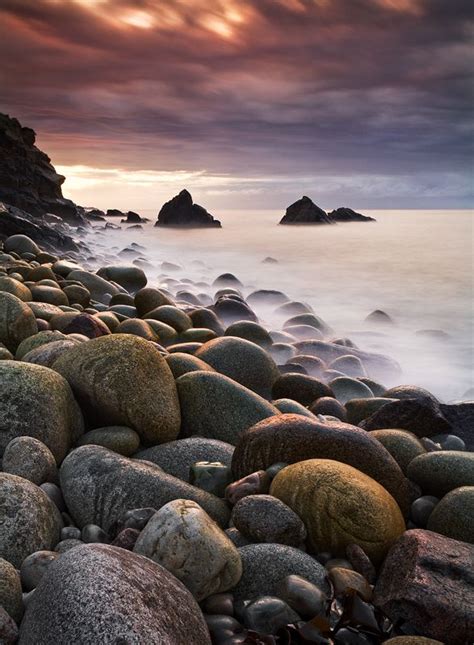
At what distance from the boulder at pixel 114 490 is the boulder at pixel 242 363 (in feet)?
9.95

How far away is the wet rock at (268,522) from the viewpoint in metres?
3.14

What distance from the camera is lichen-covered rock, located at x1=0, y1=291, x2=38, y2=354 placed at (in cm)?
604

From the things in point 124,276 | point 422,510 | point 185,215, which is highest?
point 185,215

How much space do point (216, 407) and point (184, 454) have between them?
74 centimetres

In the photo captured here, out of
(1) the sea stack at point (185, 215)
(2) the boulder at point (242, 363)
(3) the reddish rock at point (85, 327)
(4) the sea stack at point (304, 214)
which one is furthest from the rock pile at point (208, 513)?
(4) the sea stack at point (304, 214)

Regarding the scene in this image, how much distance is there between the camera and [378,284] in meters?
24.0

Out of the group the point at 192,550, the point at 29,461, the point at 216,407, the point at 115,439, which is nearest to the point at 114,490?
the point at 29,461

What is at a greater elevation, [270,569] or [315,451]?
[315,451]

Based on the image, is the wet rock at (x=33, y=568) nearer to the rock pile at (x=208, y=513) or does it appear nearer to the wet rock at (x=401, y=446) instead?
the rock pile at (x=208, y=513)

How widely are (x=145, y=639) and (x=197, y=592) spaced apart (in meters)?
0.72

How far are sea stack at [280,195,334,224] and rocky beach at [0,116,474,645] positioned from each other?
209ft

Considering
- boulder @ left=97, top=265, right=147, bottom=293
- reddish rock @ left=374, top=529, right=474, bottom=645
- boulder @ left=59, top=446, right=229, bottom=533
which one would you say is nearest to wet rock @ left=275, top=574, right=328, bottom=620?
reddish rock @ left=374, top=529, right=474, bottom=645

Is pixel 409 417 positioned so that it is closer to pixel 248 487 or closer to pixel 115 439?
pixel 248 487

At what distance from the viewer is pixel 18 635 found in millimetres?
2248
